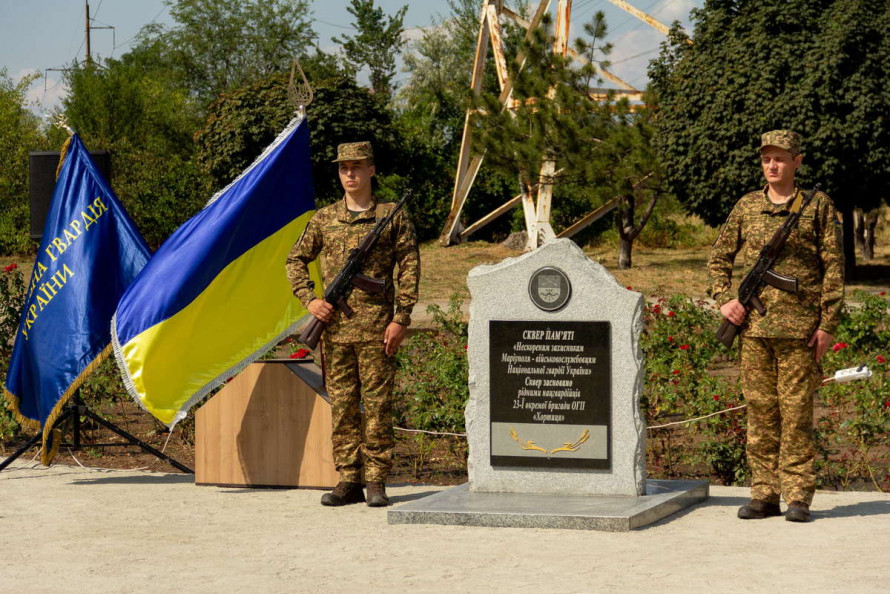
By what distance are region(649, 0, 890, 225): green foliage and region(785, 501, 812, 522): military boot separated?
16.0 metres

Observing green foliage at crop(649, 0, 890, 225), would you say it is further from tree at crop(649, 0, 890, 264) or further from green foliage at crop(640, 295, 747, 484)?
green foliage at crop(640, 295, 747, 484)

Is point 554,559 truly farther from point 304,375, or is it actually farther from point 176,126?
point 176,126

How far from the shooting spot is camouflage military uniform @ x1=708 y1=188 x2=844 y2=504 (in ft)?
19.3

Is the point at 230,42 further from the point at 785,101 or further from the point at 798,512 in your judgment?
the point at 798,512

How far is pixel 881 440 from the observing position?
757 cm

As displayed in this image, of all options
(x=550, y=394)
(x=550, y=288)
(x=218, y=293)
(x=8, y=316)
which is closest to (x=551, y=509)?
(x=550, y=394)

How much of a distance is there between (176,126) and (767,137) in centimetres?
4271

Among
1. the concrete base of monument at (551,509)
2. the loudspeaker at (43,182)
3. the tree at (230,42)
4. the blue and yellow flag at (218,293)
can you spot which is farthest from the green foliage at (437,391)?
the tree at (230,42)

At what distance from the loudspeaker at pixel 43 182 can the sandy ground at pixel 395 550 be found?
210 centimetres

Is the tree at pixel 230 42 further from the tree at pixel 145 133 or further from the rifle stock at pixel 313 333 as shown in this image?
the rifle stock at pixel 313 333

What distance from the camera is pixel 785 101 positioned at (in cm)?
2144

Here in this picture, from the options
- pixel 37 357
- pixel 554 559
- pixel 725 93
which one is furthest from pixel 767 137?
pixel 725 93

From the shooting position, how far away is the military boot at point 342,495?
21.8ft

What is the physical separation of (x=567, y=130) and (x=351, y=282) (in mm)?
16714
